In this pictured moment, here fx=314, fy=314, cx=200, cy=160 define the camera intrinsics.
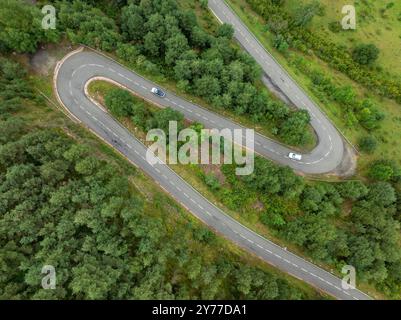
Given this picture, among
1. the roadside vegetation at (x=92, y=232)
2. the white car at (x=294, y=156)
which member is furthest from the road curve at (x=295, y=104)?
the roadside vegetation at (x=92, y=232)

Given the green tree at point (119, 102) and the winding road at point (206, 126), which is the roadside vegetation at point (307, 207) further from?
the winding road at point (206, 126)

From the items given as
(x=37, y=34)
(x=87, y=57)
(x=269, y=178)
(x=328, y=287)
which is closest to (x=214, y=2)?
(x=87, y=57)

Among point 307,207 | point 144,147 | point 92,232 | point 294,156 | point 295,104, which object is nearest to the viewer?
point 92,232

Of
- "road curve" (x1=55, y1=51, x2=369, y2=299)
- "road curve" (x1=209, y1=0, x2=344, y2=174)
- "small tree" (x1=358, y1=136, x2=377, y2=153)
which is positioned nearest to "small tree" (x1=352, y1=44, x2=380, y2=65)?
"road curve" (x1=209, y1=0, x2=344, y2=174)

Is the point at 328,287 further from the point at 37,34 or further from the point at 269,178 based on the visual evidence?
the point at 37,34

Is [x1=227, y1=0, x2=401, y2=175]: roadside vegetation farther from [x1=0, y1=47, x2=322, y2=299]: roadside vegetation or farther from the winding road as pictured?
[x1=0, y1=47, x2=322, y2=299]: roadside vegetation

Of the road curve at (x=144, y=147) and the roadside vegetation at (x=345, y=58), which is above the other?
the roadside vegetation at (x=345, y=58)

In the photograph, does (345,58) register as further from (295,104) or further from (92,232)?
(92,232)

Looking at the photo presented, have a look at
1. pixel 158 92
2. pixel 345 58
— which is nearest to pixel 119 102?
pixel 158 92
